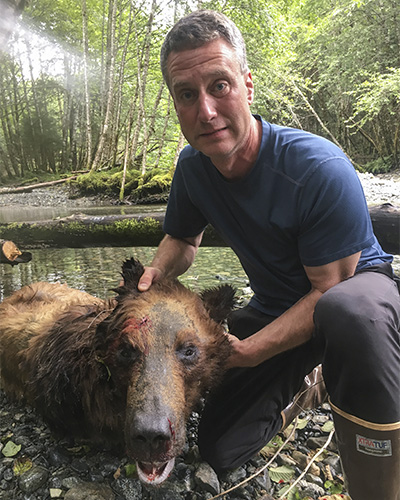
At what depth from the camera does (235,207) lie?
94.3 inches

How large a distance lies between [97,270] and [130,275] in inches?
185

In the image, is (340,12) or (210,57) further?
(340,12)

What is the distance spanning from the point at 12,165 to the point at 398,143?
81.6ft

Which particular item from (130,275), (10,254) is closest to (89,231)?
(10,254)

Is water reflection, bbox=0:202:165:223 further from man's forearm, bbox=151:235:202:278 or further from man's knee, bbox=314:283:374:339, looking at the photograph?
man's knee, bbox=314:283:374:339

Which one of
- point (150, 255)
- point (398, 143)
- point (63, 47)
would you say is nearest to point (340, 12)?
point (398, 143)

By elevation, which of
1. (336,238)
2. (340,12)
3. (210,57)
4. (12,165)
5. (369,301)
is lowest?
(12,165)

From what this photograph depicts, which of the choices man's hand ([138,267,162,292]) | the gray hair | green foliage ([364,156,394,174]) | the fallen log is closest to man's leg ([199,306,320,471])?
man's hand ([138,267,162,292])

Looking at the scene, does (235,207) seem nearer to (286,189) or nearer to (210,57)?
(286,189)

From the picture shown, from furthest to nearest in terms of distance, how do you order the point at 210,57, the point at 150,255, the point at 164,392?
1. the point at 150,255
2. the point at 210,57
3. the point at 164,392

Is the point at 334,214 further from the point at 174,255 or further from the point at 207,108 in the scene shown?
the point at 174,255

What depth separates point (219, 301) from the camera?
7.71 ft

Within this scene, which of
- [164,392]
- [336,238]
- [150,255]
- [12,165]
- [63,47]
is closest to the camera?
[164,392]

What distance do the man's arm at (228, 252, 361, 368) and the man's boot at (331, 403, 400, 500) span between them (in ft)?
1.44
